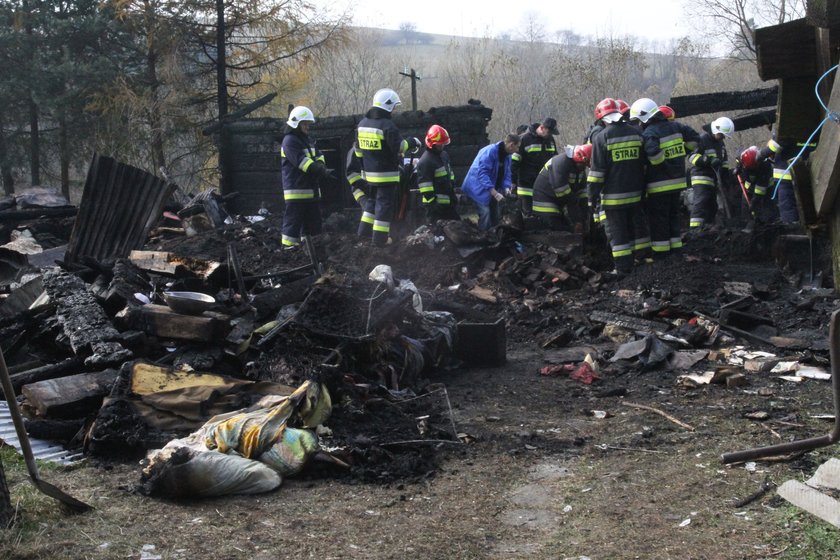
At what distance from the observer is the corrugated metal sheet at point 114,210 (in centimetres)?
1066

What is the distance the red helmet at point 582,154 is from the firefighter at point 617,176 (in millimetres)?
1035

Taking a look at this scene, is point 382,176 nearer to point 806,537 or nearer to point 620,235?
point 620,235

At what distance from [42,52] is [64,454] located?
19527 mm

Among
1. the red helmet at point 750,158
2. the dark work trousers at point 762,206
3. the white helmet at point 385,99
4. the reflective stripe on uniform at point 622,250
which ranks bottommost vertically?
the reflective stripe on uniform at point 622,250

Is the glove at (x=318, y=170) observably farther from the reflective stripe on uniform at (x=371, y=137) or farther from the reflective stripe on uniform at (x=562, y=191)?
the reflective stripe on uniform at (x=562, y=191)

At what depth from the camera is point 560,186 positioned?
38.5 feet

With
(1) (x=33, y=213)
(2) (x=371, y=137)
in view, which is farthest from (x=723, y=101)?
(1) (x=33, y=213)

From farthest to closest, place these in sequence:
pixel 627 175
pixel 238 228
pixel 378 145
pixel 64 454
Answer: pixel 238 228, pixel 378 145, pixel 627 175, pixel 64 454

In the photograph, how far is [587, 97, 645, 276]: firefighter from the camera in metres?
10.0

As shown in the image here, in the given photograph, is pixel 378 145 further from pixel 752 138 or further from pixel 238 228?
pixel 752 138

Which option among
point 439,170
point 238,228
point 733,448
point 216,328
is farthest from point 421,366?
point 238,228

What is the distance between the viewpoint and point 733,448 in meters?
4.81

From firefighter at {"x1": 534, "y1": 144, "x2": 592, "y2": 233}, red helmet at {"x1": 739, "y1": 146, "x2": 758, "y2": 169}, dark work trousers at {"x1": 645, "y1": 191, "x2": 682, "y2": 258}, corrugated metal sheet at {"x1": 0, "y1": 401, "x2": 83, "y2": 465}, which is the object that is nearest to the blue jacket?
firefighter at {"x1": 534, "y1": 144, "x2": 592, "y2": 233}

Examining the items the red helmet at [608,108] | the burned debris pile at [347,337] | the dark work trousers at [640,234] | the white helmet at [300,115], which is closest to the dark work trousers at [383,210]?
the burned debris pile at [347,337]
